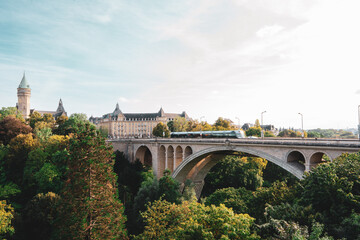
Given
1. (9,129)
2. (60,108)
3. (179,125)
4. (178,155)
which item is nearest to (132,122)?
(60,108)

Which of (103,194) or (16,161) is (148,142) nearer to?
(16,161)

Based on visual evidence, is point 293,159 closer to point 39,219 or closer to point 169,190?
point 169,190

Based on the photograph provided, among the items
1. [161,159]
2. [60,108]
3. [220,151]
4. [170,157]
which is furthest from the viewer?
[60,108]

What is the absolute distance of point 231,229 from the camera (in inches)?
490

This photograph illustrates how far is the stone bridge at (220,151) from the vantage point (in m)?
19.4

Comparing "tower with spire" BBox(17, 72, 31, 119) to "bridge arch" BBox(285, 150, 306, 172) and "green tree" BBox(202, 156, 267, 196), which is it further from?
"bridge arch" BBox(285, 150, 306, 172)

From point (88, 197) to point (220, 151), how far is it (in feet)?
71.0

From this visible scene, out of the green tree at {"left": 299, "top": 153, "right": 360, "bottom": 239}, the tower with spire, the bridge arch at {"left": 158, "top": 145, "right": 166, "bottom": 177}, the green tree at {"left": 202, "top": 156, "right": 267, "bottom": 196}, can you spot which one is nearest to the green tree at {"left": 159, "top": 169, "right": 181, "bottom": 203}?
the bridge arch at {"left": 158, "top": 145, "right": 166, "bottom": 177}

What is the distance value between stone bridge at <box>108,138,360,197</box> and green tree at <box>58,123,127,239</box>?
14406mm

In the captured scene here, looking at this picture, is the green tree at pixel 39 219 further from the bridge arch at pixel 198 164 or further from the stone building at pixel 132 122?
the stone building at pixel 132 122

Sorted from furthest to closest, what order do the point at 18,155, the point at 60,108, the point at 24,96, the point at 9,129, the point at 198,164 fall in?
the point at 60,108 → the point at 24,96 → the point at 9,129 → the point at 198,164 → the point at 18,155

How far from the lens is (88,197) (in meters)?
16.5

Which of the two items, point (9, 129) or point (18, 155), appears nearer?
point (18, 155)

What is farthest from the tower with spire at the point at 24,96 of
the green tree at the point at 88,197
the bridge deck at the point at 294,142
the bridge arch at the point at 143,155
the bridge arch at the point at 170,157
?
the green tree at the point at 88,197
